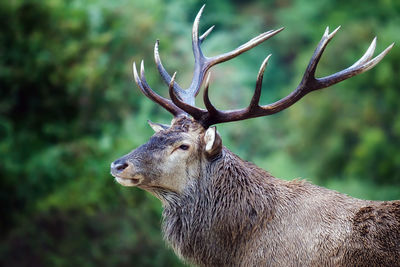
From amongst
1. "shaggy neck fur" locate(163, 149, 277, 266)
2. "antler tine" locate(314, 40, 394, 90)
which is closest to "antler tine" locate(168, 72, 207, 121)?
"shaggy neck fur" locate(163, 149, 277, 266)

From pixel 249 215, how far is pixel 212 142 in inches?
28.1

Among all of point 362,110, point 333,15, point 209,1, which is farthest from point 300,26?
point 362,110

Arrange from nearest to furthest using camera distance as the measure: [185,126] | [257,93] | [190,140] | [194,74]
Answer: [257,93] < [190,140] < [185,126] < [194,74]

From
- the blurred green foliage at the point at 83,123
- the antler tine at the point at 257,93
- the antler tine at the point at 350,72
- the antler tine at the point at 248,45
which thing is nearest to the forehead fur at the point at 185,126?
the antler tine at the point at 257,93

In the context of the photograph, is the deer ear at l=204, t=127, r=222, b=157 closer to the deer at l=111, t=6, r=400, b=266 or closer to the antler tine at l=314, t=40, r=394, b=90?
the deer at l=111, t=6, r=400, b=266

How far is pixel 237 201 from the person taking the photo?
6.05 m

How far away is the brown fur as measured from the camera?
5.57 m

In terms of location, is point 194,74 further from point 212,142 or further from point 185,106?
point 212,142

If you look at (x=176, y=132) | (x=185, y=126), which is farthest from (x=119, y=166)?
(x=185, y=126)

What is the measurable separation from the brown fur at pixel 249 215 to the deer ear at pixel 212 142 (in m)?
0.03

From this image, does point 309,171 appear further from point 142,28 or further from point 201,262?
point 201,262

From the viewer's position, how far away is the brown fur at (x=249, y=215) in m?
5.57

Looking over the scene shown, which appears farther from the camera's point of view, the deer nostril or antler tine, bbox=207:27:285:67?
antler tine, bbox=207:27:285:67

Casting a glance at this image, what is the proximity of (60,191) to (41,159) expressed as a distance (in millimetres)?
861
